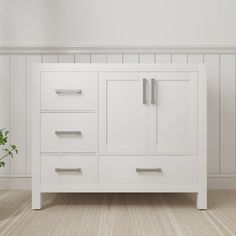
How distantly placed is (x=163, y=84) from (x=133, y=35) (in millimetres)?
572

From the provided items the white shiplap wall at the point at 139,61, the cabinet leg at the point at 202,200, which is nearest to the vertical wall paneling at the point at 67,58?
the white shiplap wall at the point at 139,61

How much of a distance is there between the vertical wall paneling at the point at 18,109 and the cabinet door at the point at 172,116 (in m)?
0.85

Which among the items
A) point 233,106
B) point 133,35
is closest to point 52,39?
point 133,35

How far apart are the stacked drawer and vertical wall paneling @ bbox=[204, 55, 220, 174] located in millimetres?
792

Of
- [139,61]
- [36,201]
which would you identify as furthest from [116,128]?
[139,61]

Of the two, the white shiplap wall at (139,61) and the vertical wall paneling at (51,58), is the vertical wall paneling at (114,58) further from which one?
the vertical wall paneling at (51,58)

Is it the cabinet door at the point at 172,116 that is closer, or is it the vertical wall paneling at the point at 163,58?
the cabinet door at the point at 172,116

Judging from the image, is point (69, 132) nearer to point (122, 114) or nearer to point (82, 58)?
point (122, 114)

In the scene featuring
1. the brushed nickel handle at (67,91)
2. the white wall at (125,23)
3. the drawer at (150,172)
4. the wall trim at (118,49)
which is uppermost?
the white wall at (125,23)

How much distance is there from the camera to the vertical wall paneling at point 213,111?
1979 mm

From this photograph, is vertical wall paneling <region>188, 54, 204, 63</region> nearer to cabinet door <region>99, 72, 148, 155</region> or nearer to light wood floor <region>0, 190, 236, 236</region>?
cabinet door <region>99, 72, 148, 155</region>

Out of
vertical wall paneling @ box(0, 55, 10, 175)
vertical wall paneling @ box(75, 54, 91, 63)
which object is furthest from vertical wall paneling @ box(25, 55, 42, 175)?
vertical wall paneling @ box(75, 54, 91, 63)

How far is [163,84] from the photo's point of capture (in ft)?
5.05

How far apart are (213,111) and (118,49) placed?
682 millimetres
